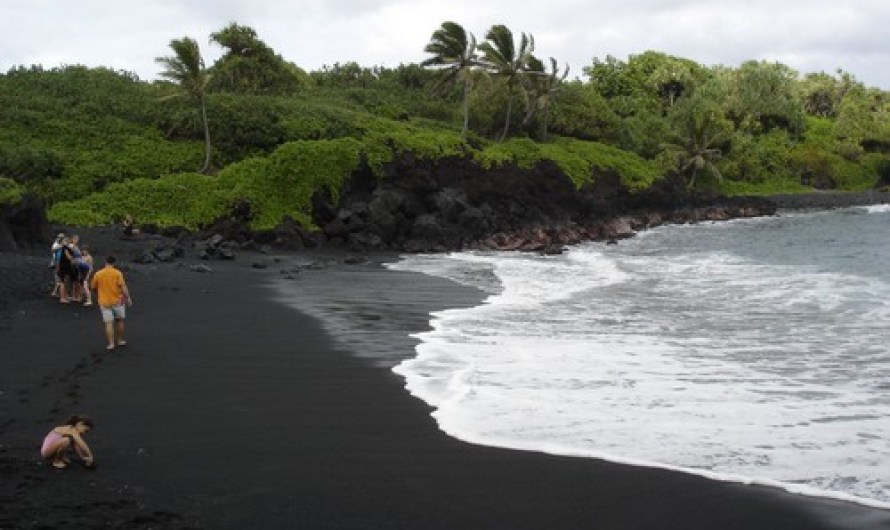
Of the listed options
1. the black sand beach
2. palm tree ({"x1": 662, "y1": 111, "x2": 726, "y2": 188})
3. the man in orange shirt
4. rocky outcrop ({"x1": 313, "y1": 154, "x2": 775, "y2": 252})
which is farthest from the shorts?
palm tree ({"x1": 662, "y1": 111, "x2": 726, "y2": 188})

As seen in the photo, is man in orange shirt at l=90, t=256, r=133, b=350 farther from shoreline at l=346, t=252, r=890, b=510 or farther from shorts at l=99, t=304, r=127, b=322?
shoreline at l=346, t=252, r=890, b=510

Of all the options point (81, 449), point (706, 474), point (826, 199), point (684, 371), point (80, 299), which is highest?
point (826, 199)

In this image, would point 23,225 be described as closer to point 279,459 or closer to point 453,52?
point 279,459

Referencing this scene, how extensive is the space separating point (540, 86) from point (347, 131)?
1718 cm

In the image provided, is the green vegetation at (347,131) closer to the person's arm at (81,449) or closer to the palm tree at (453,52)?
the palm tree at (453,52)

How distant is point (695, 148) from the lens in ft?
202

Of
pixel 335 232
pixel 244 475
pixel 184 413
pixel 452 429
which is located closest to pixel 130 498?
pixel 244 475

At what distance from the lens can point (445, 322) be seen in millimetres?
17156

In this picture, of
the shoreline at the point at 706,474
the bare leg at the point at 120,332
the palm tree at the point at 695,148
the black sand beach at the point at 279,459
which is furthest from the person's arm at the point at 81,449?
the palm tree at the point at 695,148

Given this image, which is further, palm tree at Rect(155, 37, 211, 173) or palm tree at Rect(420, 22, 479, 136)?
palm tree at Rect(420, 22, 479, 136)

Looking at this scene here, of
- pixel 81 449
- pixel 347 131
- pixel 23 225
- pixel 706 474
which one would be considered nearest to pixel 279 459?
pixel 81 449

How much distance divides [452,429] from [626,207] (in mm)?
42810

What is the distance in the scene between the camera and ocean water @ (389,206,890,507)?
8.80 m

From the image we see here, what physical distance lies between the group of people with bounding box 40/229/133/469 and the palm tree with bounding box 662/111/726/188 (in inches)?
2023
